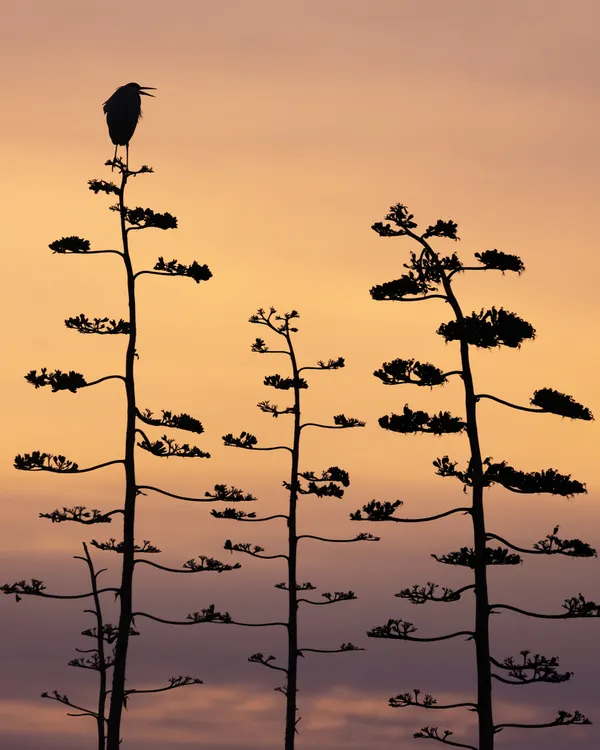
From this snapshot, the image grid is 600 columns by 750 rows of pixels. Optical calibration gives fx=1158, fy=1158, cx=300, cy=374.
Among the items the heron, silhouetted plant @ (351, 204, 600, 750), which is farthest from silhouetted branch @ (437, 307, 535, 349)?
the heron

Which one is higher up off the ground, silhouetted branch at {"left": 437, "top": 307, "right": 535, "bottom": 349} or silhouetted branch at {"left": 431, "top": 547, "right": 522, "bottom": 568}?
silhouetted branch at {"left": 437, "top": 307, "right": 535, "bottom": 349}

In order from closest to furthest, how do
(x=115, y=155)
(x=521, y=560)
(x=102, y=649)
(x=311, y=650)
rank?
(x=521, y=560)
(x=115, y=155)
(x=102, y=649)
(x=311, y=650)

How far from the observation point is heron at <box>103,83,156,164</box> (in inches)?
1272

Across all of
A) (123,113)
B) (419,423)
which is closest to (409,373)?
(419,423)

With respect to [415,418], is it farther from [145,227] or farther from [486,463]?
[145,227]

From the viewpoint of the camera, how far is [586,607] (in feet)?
72.8

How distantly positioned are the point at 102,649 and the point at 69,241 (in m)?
10.6

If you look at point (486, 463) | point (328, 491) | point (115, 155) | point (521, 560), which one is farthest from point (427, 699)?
point (115, 155)

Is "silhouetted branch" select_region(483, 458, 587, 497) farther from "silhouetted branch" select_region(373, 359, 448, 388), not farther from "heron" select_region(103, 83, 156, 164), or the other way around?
"heron" select_region(103, 83, 156, 164)

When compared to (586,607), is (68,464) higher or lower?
higher

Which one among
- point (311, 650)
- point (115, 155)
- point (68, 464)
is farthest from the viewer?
point (311, 650)

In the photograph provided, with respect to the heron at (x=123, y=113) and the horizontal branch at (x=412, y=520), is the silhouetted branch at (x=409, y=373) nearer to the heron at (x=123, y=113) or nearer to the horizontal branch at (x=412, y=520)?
the horizontal branch at (x=412, y=520)

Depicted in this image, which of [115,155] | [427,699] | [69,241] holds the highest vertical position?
[115,155]

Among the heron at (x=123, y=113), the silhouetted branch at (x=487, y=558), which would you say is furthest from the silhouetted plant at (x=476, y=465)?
the heron at (x=123, y=113)
